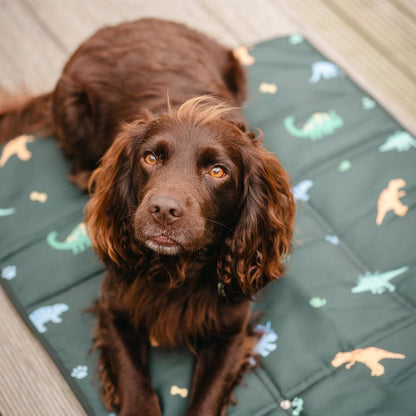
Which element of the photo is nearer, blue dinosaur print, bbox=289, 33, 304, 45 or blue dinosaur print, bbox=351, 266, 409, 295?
blue dinosaur print, bbox=351, 266, 409, 295

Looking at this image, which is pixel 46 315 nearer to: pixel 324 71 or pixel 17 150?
pixel 17 150

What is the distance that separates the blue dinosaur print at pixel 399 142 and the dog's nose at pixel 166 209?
66.2 inches

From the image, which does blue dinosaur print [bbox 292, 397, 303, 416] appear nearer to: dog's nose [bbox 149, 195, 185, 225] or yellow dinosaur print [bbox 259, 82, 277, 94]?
dog's nose [bbox 149, 195, 185, 225]

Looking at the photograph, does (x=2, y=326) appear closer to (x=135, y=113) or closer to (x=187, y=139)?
(x=135, y=113)

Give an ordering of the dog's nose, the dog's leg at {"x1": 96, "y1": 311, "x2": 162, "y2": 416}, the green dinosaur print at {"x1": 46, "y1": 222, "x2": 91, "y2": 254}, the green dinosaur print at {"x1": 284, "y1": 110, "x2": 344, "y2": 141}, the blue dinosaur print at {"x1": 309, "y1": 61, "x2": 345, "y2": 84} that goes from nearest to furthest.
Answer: the dog's nose → the dog's leg at {"x1": 96, "y1": 311, "x2": 162, "y2": 416} → the green dinosaur print at {"x1": 46, "y1": 222, "x2": 91, "y2": 254} → the green dinosaur print at {"x1": 284, "y1": 110, "x2": 344, "y2": 141} → the blue dinosaur print at {"x1": 309, "y1": 61, "x2": 345, "y2": 84}

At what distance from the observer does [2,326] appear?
2.33m

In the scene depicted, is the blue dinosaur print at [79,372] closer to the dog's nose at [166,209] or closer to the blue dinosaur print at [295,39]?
the dog's nose at [166,209]

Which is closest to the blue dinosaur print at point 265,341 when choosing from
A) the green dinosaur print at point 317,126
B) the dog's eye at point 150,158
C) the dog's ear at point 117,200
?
the dog's ear at point 117,200

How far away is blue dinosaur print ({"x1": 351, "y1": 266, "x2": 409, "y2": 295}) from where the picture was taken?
2373mm

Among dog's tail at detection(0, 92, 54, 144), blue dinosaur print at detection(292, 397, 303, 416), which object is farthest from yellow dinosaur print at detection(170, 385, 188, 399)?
dog's tail at detection(0, 92, 54, 144)

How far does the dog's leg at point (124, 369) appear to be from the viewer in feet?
6.31

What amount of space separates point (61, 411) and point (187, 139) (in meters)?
1.27

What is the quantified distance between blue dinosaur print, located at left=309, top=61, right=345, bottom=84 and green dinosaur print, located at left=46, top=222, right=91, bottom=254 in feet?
5.64

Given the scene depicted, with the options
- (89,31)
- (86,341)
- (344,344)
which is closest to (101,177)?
(86,341)
